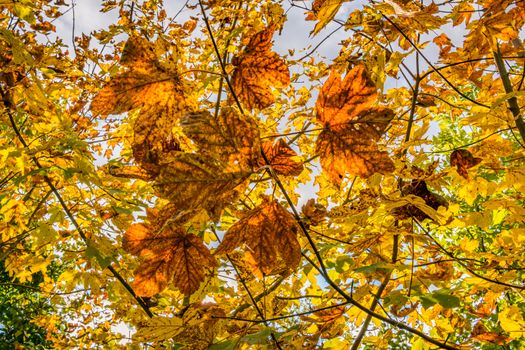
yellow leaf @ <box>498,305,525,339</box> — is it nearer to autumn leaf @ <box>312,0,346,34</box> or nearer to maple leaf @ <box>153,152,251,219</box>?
autumn leaf @ <box>312,0,346,34</box>

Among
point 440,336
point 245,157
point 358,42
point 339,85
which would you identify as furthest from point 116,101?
point 440,336

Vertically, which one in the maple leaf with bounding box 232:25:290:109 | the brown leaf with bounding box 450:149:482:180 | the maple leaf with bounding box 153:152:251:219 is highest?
the brown leaf with bounding box 450:149:482:180

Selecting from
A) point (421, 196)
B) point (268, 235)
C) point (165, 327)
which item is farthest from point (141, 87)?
point (421, 196)

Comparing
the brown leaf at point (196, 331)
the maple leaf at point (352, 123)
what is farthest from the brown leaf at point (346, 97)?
the brown leaf at point (196, 331)

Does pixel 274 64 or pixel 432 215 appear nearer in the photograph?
pixel 274 64

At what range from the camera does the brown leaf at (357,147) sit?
0.55 m

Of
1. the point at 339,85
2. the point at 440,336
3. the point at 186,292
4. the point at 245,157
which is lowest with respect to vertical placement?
the point at 186,292

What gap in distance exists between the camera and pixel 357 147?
57 cm

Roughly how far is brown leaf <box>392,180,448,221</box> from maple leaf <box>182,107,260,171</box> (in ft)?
2.37

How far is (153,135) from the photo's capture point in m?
0.62

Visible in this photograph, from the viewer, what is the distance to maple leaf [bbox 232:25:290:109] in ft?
2.15

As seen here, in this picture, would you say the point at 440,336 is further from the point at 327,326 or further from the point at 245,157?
the point at 245,157

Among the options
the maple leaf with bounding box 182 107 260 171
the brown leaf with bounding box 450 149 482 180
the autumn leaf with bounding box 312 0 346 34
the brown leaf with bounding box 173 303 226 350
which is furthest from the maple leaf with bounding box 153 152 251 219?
the brown leaf with bounding box 450 149 482 180

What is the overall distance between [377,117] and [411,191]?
0.73 metres
